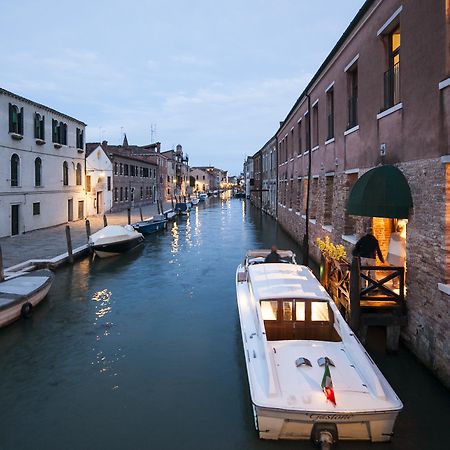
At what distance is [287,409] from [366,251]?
5847 mm

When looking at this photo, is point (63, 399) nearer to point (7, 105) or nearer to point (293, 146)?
point (7, 105)

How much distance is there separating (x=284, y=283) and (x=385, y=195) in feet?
9.71

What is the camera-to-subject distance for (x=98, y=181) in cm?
4178

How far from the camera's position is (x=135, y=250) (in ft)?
85.1

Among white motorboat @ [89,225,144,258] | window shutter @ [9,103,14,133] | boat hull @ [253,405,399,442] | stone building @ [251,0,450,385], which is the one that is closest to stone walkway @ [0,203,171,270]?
white motorboat @ [89,225,144,258]

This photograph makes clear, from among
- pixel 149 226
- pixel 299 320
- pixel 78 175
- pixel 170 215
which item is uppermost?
pixel 78 175

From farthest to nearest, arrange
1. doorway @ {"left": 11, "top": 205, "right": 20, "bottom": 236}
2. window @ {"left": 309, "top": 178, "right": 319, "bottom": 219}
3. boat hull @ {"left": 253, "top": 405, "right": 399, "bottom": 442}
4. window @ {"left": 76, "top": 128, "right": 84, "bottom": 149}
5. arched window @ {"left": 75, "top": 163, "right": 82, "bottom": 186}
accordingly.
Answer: arched window @ {"left": 75, "top": 163, "right": 82, "bottom": 186} < window @ {"left": 76, "top": 128, "right": 84, "bottom": 149} < doorway @ {"left": 11, "top": 205, "right": 20, "bottom": 236} < window @ {"left": 309, "top": 178, "right": 319, "bottom": 219} < boat hull @ {"left": 253, "top": 405, "right": 399, "bottom": 442}

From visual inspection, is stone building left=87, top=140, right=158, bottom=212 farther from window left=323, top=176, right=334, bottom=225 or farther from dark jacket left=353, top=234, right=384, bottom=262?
dark jacket left=353, top=234, right=384, bottom=262

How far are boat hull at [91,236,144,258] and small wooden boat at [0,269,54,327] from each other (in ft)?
23.8

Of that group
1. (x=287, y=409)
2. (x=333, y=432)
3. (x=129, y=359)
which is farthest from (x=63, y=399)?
(x=333, y=432)

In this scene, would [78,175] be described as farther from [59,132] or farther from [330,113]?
[330,113]

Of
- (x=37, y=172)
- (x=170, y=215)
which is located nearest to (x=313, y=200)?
(x=37, y=172)

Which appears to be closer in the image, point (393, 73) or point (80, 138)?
point (393, 73)

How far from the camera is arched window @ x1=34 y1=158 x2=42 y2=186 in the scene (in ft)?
94.2
